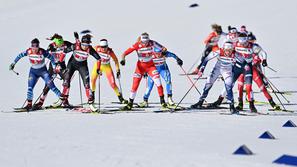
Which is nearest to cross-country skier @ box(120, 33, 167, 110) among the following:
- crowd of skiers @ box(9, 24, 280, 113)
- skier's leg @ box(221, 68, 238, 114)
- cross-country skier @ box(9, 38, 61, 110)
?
crowd of skiers @ box(9, 24, 280, 113)

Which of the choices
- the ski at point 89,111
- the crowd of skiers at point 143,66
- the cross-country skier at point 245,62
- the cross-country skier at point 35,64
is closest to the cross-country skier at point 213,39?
the crowd of skiers at point 143,66

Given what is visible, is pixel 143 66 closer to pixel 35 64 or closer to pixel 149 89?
pixel 149 89

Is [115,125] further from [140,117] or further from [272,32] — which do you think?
[272,32]

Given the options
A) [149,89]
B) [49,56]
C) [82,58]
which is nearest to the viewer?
[82,58]

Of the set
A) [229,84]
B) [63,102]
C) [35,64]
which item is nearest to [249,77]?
[229,84]

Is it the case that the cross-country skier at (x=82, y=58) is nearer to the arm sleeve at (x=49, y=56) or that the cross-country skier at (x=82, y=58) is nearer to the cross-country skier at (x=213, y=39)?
the arm sleeve at (x=49, y=56)

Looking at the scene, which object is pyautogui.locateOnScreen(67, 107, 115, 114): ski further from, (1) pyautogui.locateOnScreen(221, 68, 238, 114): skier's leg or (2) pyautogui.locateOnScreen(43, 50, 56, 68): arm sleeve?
(1) pyautogui.locateOnScreen(221, 68, 238, 114): skier's leg

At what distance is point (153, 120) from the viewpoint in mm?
11539

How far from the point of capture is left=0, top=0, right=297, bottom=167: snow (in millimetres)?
7559

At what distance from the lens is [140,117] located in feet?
39.7

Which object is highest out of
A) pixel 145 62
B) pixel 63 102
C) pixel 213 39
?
pixel 213 39

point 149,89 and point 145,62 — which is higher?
point 145,62
